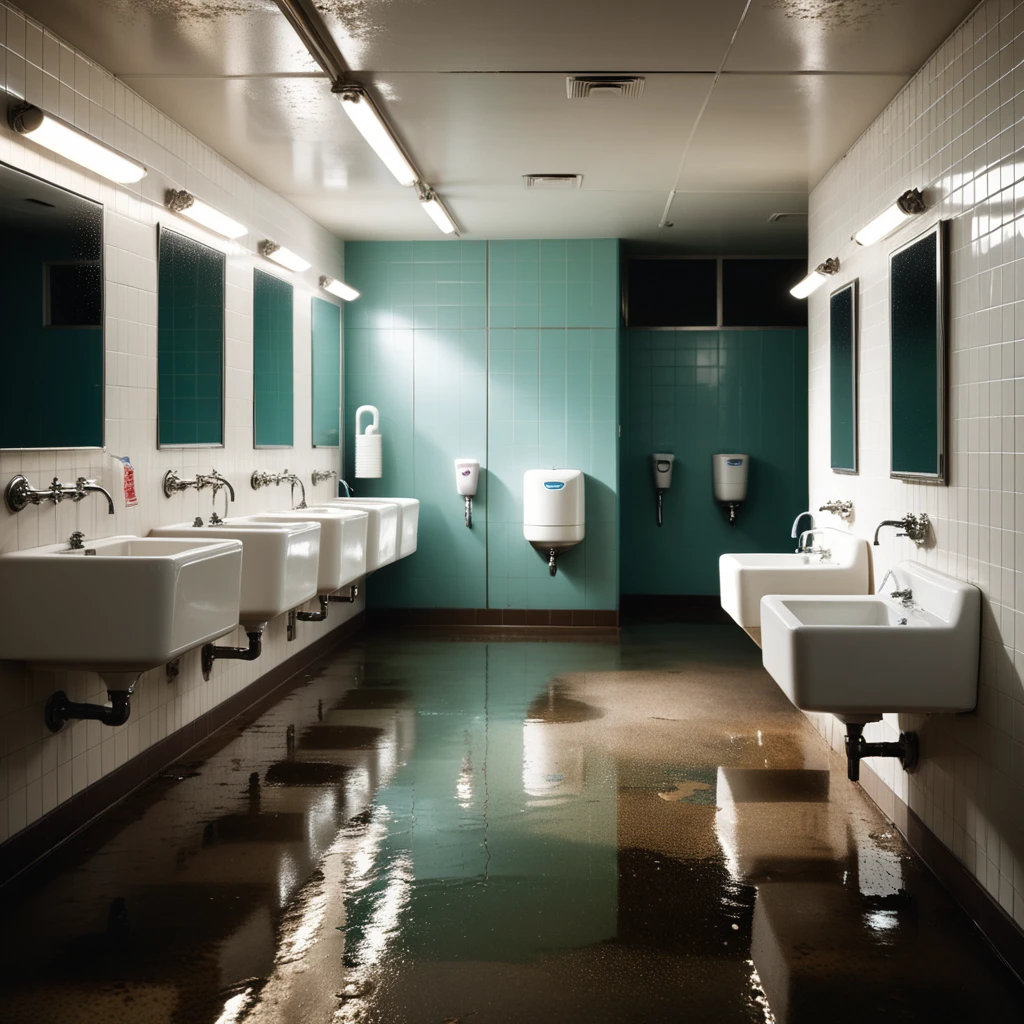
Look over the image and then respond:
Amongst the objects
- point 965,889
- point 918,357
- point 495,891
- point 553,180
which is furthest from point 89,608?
point 553,180

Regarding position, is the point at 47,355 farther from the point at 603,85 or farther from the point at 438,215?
the point at 438,215

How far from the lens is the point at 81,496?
347 cm

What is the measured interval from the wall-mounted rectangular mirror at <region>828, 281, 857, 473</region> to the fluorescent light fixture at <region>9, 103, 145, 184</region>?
288 cm

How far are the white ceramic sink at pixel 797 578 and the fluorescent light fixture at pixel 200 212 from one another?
104 inches

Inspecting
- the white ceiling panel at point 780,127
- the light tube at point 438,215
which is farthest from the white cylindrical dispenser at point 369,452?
the white ceiling panel at point 780,127

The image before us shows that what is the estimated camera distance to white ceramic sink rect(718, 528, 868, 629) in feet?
13.8

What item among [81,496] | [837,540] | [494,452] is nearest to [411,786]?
[81,496]

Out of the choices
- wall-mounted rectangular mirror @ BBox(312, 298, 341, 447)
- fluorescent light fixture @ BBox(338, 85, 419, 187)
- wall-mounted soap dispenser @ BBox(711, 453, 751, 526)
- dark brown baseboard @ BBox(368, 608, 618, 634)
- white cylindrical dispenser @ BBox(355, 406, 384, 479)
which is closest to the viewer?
fluorescent light fixture @ BBox(338, 85, 419, 187)

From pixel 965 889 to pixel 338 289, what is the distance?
500cm

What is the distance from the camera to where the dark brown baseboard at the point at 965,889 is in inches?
101

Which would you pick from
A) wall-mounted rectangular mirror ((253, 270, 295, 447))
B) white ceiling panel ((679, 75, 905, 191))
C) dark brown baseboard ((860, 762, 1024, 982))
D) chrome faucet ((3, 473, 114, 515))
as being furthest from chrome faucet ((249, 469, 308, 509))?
dark brown baseboard ((860, 762, 1024, 982))

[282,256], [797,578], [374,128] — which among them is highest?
[374,128]

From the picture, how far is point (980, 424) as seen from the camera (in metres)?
2.97

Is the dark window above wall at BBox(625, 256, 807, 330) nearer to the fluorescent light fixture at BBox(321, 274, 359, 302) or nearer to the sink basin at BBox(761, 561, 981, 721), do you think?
the fluorescent light fixture at BBox(321, 274, 359, 302)
